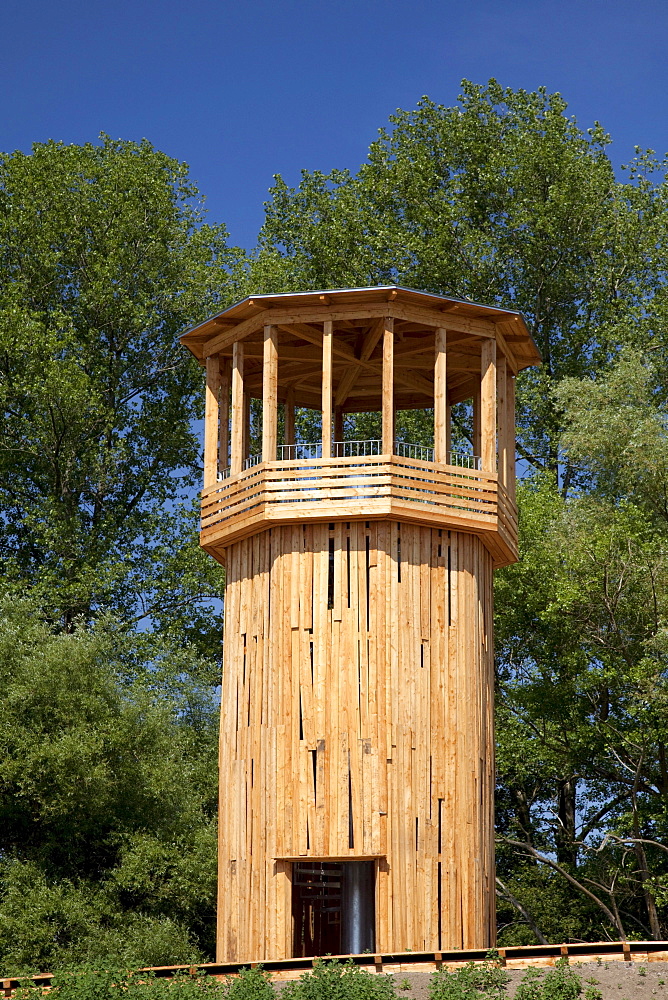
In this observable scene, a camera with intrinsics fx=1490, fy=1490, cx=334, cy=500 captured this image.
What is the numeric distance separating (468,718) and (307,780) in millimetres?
2515

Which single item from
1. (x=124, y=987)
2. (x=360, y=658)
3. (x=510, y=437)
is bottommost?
(x=124, y=987)

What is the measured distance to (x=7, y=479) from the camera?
36.1 meters

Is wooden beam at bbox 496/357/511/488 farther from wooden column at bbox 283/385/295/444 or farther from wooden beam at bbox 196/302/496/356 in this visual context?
wooden column at bbox 283/385/295/444

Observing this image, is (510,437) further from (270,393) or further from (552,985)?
(552,985)

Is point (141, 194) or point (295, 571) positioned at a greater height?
point (141, 194)

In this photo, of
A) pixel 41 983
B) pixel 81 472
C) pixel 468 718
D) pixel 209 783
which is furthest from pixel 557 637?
pixel 41 983

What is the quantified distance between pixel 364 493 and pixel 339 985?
7.02m

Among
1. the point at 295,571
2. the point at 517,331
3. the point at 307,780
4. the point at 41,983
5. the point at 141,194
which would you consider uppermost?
the point at 141,194

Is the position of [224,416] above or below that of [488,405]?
above

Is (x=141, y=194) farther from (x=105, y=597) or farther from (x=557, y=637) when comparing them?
(x=557, y=637)

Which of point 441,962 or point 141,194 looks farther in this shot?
point 141,194

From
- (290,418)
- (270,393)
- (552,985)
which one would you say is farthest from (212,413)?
(552,985)

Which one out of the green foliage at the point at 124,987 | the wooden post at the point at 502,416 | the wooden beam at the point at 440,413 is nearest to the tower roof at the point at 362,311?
the wooden post at the point at 502,416

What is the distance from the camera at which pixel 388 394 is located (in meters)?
21.6
